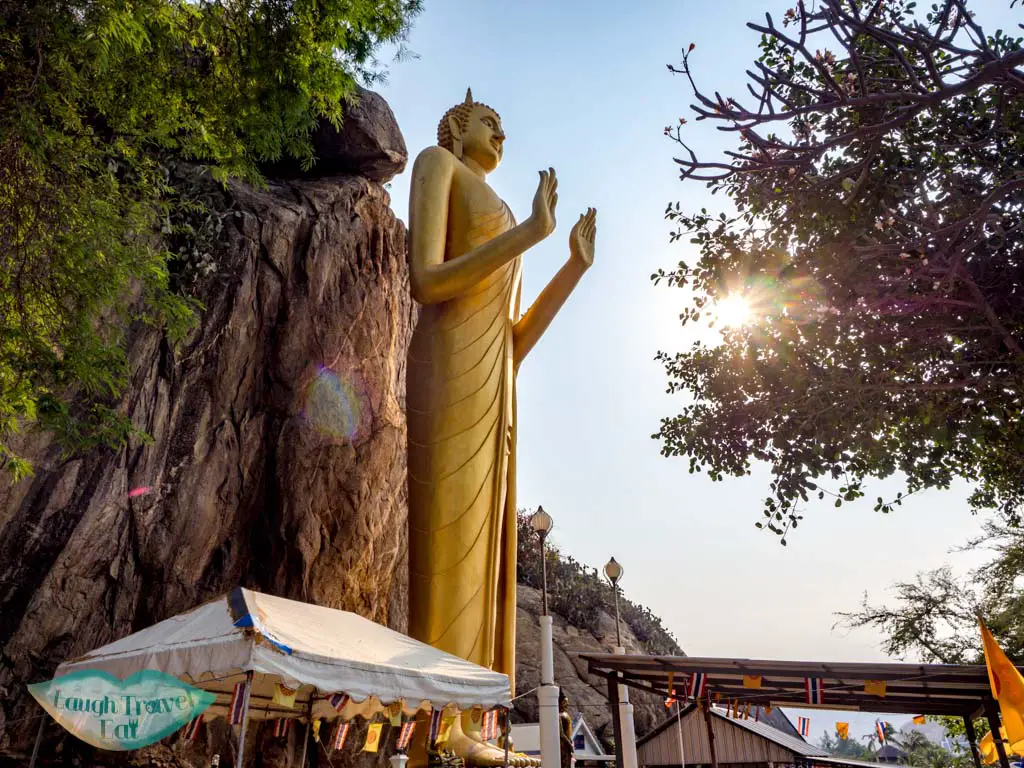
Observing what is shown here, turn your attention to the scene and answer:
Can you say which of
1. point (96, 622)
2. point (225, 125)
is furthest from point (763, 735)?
point (225, 125)

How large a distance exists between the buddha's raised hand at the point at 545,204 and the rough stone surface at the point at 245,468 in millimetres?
2866

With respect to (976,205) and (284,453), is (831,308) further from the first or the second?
(284,453)

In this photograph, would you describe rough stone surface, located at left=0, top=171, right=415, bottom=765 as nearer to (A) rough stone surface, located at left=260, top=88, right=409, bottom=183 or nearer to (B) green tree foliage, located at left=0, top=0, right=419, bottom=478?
(A) rough stone surface, located at left=260, top=88, right=409, bottom=183

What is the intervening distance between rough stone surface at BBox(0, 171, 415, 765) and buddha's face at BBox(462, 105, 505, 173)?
182cm

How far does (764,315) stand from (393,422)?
409 centimetres

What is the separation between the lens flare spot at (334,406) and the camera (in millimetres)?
7848

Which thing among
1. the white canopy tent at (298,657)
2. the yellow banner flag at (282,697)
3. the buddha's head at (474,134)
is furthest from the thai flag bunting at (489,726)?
the buddha's head at (474,134)

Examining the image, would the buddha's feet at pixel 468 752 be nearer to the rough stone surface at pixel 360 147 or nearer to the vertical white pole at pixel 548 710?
the vertical white pole at pixel 548 710

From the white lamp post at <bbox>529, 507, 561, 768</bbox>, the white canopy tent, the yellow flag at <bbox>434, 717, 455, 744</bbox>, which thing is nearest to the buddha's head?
the white lamp post at <bbox>529, 507, 561, 768</bbox>

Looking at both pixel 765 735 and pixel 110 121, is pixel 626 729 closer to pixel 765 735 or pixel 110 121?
pixel 110 121

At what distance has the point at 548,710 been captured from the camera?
584 cm

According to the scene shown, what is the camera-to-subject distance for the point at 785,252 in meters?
6.70

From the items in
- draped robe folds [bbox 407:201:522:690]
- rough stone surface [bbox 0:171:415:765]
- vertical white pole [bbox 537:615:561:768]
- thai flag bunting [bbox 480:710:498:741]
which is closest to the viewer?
vertical white pole [bbox 537:615:561:768]

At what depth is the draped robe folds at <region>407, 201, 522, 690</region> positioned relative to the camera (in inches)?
242
